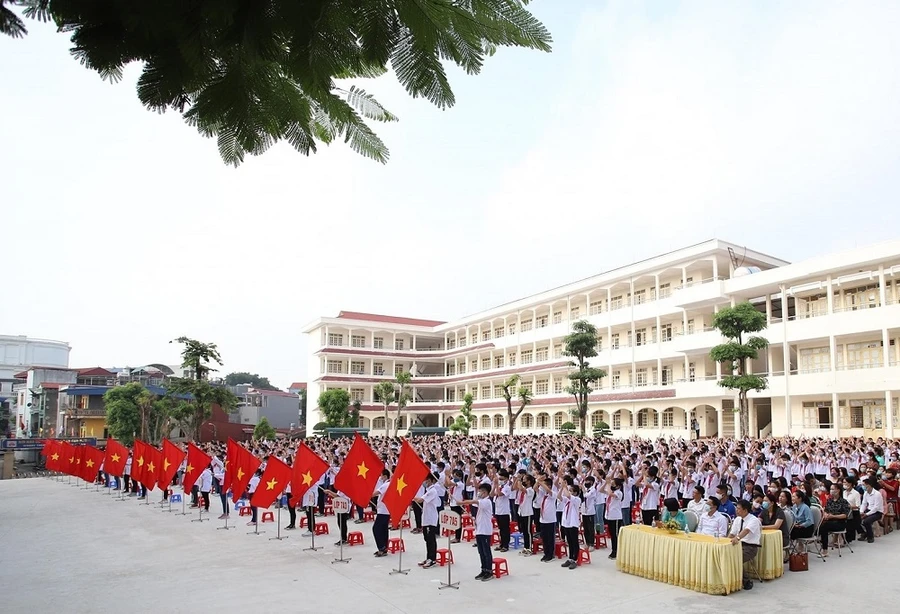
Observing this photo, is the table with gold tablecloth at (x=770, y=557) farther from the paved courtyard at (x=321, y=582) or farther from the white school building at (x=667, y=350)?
the white school building at (x=667, y=350)

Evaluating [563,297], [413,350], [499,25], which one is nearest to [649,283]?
[563,297]

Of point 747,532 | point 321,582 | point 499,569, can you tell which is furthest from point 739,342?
point 321,582

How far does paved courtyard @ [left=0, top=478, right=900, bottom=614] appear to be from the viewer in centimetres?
811

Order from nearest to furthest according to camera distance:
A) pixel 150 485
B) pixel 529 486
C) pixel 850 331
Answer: pixel 529 486 < pixel 150 485 < pixel 850 331

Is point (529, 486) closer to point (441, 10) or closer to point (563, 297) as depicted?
point (441, 10)

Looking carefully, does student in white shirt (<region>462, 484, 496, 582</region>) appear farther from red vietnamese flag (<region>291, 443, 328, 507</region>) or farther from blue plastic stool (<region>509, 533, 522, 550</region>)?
red vietnamese flag (<region>291, 443, 328, 507</region>)

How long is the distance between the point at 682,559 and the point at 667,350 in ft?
101

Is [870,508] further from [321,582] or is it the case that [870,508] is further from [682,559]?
[321,582]

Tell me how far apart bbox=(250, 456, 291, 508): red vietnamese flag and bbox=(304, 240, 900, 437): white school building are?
24657 millimetres

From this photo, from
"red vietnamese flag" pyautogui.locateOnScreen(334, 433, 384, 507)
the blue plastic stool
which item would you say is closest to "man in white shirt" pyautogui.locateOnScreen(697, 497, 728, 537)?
the blue plastic stool

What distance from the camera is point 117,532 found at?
570 inches

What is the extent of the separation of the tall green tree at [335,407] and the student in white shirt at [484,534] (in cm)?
4171

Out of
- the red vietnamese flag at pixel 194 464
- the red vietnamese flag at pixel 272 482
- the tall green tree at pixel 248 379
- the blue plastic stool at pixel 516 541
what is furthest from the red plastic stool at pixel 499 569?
the tall green tree at pixel 248 379

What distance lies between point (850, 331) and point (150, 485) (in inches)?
1084
